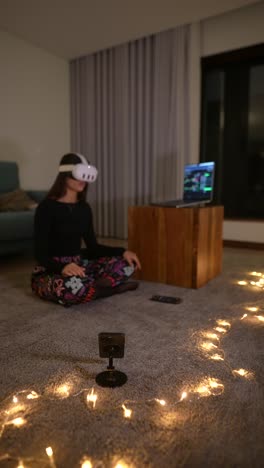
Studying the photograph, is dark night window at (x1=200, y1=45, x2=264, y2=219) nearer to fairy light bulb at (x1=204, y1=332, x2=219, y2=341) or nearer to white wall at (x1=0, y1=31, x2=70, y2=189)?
white wall at (x1=0, y1=31, x2=70, y2=189)

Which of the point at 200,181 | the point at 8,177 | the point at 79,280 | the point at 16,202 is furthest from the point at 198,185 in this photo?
the point at 8,177

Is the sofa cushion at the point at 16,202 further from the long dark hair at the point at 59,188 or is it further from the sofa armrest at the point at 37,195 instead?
the long dark hair at the point at 59,188

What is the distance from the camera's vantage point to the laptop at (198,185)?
211cm

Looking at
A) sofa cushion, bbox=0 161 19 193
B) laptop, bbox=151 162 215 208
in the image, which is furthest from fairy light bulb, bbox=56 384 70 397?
sofa cushion, bbox=0 161 19 193

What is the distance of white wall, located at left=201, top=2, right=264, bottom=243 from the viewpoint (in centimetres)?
308

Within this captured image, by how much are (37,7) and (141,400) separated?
10.5ft

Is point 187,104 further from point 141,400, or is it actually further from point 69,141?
point 141,400

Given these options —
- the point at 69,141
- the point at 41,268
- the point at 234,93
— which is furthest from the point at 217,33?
the point at 41,268

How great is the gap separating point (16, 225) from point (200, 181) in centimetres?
136

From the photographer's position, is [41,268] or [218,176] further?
[218,176]

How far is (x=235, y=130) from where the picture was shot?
3.56m

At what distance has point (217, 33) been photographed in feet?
10.8

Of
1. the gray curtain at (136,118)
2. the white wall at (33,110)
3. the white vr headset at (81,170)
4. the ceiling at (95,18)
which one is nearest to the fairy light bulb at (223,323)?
the white vr headset at (81,170)

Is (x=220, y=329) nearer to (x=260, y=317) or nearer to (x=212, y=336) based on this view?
(x=212, y=336)
